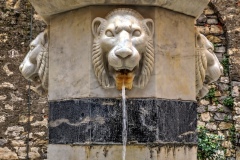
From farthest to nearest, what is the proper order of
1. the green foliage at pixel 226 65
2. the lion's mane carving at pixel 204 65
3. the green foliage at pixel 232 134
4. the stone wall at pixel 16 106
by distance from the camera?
the green foliage at pixel 226 65
the green foliage at pixel 232 134
the stone wall at pixel 16 106
the lion's mane carving at pixel 204 65

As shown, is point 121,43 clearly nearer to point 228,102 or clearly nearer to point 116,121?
point 116,121

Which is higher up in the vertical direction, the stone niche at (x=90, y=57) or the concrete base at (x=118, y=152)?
the stone niche at (x=90, y=57)

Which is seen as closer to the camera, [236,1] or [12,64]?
[12,64]

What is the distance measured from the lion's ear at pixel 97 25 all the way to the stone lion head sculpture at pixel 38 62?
1.50ft

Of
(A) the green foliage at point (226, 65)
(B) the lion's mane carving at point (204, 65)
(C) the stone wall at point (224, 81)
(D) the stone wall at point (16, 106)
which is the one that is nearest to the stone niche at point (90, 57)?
(B) the lion's mane carving at point (204, 65)

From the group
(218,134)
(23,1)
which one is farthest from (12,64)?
(218,134)

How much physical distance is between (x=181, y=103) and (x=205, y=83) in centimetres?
50

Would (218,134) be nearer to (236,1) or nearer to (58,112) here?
(236,1)

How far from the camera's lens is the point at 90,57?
257 centimetres

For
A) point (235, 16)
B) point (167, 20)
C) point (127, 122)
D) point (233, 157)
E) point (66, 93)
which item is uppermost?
point (235, 16)

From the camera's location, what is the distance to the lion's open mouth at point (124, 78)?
2.48m

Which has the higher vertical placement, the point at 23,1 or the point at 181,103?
the point at 23,1

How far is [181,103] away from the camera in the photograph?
2674 mm

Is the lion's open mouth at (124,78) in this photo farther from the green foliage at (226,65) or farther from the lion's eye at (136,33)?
the green foliage at (226,65)
